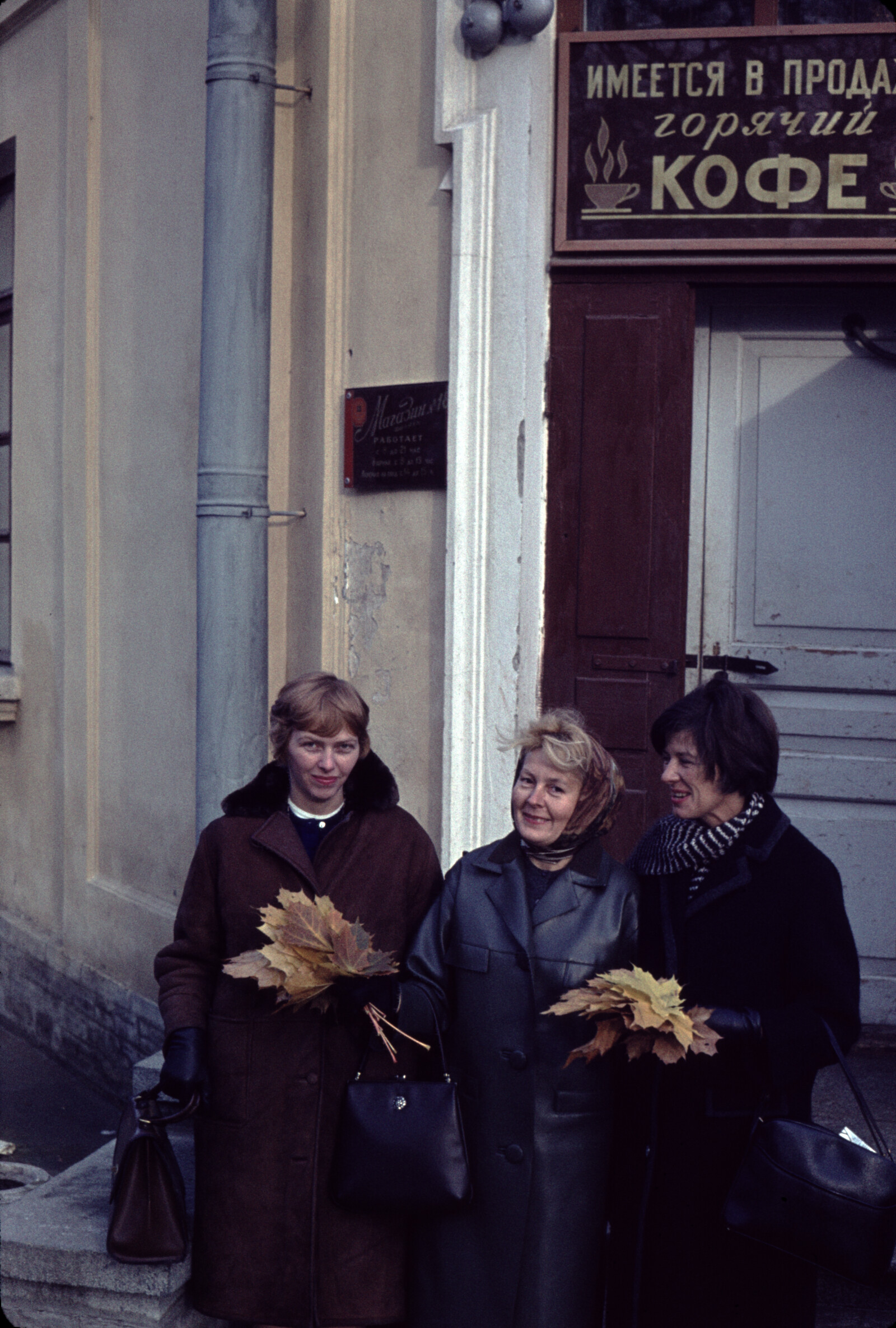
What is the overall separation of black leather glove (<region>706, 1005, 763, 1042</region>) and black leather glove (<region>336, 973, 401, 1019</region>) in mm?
603

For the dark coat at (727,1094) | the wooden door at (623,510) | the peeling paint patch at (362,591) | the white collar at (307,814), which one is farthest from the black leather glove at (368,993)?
the peeling paint patch at (362,591)

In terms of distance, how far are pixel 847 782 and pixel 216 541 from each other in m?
2.26

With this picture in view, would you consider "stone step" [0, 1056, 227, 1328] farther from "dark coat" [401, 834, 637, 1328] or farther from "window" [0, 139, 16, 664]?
"window" [0, 139, 16, 664]

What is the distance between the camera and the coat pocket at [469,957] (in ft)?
9.09

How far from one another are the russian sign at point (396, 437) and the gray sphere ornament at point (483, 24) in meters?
1.08

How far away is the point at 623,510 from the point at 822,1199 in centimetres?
258

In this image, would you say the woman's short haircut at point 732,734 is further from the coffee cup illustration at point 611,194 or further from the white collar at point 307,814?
the coffee cup illustration at point 611,194

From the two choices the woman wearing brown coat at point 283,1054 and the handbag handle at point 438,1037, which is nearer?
the handbag handle at point 438,1037

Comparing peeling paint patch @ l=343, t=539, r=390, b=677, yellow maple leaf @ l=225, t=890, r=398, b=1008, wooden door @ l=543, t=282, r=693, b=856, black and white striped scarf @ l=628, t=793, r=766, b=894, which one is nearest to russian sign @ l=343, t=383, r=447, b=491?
peeling paint patch @ l=343, t=539, r=390, b=677

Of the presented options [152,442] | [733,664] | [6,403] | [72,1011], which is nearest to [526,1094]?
[733,664]

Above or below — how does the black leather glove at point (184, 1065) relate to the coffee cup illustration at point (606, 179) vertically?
below

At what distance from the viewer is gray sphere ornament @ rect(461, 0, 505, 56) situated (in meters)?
4.47

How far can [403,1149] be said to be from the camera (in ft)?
8.84

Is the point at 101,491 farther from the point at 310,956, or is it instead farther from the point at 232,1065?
the point at 310,956
